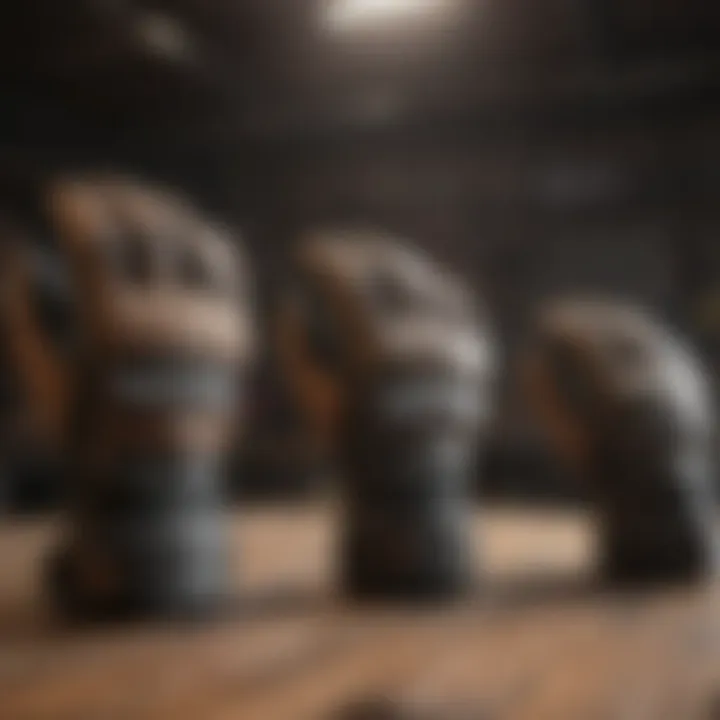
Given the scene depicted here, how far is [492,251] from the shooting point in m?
0.40

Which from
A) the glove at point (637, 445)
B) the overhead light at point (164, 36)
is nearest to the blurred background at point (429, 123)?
the overhead light at point (164, 36)

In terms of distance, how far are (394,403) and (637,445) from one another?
0.40ft

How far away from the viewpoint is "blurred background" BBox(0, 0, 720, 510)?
0.31m

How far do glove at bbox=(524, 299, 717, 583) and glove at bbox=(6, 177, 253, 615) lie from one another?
0.49 ft

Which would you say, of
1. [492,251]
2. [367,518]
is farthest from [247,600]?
[492,251]

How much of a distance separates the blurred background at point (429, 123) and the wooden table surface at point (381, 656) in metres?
0.05

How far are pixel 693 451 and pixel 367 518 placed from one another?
145mm

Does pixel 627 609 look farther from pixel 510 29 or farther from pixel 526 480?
pixel 510 29

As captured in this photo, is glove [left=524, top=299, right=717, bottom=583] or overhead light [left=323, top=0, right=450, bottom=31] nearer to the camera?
overhead light [left=323, top=0, right=450, bottom=31]

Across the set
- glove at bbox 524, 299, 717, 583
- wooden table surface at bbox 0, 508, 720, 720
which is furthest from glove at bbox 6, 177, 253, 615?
glove at bbox 524, 299, 717, 583

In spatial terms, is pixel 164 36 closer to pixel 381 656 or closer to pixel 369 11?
pixel 369 11

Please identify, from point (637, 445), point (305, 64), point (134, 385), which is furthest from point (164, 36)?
point (637, 445)

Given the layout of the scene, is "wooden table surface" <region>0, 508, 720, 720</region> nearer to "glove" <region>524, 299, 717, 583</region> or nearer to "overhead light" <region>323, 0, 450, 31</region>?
"glove" <region>524, 299, 717, 583</region>

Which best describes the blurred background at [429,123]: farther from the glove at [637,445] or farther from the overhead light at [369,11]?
the glove at [637,445]
